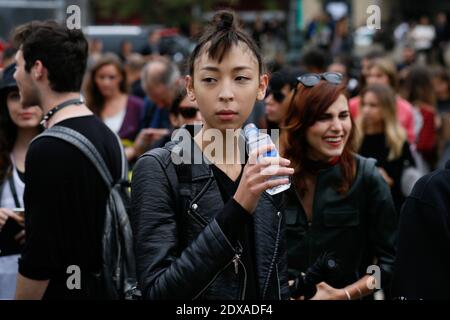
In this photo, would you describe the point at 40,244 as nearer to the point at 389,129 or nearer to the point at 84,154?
the point at 84,154

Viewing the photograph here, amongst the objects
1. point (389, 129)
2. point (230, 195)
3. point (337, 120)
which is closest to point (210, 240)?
point (230, 195)

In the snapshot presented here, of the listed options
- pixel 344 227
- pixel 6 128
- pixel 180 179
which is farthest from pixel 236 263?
pixel 6 128

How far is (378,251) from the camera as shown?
4.09 meters

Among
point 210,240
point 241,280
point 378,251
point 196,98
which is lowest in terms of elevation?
point 378,251

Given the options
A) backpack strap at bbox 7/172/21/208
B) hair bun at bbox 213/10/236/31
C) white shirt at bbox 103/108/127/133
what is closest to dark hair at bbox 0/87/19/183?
backpack strap at bbox 7/172/21/208

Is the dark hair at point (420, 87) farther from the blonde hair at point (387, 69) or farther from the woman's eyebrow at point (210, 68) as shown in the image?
the woman's eyebrow at point (210, 68)

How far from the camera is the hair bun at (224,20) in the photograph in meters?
2.90

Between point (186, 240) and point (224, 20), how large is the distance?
2.69ft

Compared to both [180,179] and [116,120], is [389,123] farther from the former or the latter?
[180,179]

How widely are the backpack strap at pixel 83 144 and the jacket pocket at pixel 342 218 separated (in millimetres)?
1114

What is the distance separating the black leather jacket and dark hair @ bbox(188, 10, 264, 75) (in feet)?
1.22

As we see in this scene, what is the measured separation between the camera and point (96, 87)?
8273 mm

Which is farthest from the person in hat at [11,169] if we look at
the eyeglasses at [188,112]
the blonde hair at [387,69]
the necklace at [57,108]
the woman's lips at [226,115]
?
the blonde hair at [387,69]

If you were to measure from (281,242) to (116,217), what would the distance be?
92 centimetres
